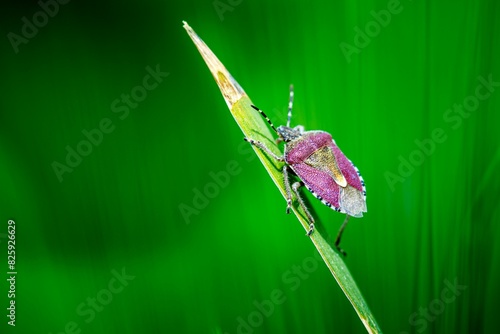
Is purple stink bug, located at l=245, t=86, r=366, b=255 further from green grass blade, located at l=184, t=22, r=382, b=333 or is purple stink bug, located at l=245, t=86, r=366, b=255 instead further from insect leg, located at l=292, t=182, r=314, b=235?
green grass blade, located at l=184, t=22, r=382, b=333

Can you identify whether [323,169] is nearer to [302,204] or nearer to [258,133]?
[302,204]

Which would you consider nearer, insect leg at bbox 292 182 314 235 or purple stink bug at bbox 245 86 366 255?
insect leg at bbox 292 182 314 235

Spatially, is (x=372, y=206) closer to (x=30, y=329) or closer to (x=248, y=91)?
(x=248, y=91)

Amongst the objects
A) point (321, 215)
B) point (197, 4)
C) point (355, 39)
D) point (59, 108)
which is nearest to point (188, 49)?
point (197, 4)

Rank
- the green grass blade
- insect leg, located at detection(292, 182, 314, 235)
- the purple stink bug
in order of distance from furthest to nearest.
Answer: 1. the purple stink bug
2. insect leg, located at detection(292, 182, 314, 235)
3. the green grass blade

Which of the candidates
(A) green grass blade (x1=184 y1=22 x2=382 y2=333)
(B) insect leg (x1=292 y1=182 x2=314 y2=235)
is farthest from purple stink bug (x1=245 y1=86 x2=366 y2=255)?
(A) green grass blade (x1=184 y1=22 x2=382 y2=333)

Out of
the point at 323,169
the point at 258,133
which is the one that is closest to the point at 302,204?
the point at 258,133

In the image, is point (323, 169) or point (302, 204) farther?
point (323, 169)
